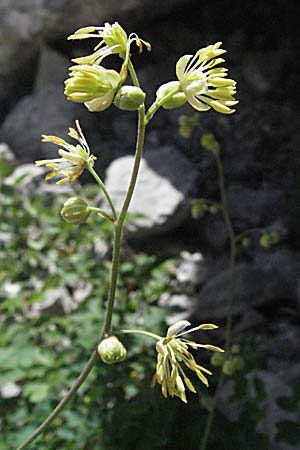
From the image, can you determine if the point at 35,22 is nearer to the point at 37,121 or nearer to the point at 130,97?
the point at 37,121

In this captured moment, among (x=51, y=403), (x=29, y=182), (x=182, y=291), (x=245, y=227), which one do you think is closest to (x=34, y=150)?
(x=29, y=182)

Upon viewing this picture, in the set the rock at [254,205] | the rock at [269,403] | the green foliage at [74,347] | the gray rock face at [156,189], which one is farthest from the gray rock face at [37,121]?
the rock at [269,403]

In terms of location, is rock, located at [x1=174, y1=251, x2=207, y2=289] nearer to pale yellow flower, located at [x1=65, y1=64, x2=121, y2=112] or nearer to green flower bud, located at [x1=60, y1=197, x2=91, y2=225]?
green flower bud, located at [x1=60, y1=197, x2=91, y2=225]

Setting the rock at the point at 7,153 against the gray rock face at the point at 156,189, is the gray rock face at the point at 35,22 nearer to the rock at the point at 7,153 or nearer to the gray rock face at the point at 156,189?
the rock at the point at 7,153

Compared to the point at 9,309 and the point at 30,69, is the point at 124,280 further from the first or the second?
the point at 30,69

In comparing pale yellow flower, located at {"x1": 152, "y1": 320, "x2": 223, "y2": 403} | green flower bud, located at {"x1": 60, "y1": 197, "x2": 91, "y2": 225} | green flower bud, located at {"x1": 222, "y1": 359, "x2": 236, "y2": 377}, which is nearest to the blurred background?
green flower bud, located at {"x1": 222, "y1": 359, "x2": 236, "y2": 377}

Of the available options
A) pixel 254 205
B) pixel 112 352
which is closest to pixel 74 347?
pixel 112 352
